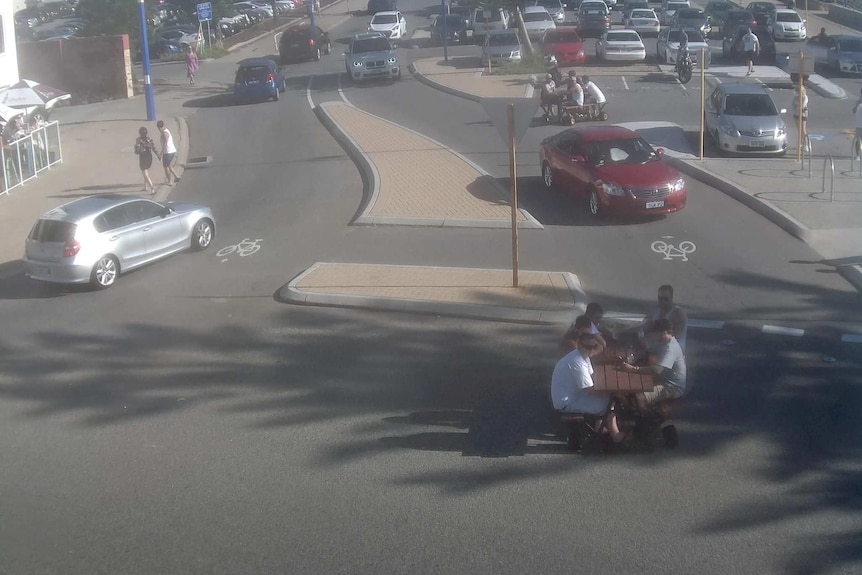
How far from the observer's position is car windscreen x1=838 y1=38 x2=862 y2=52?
119 feet

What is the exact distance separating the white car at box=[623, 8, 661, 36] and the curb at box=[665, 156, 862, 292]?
28.2 m

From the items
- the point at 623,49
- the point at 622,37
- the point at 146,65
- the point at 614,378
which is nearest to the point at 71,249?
the point at 614,378

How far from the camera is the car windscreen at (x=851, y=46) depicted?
36.3 metres

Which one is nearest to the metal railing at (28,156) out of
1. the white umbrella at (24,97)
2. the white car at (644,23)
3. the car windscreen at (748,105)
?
the white umbrella at (24,97)

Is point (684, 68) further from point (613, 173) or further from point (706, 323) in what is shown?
point (706, 323)

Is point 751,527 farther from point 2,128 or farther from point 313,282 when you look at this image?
point 2,128

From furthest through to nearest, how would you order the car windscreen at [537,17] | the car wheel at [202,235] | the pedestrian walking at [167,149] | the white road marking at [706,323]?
the car windscreen at [537,17], the pedestrian walking at [167,149], the car wheel at [202,235], the white road marking at [706,323]

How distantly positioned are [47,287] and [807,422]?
1226cm

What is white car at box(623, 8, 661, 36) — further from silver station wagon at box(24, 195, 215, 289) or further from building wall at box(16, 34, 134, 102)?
silver station wagon at box(24, 195, 215, 289)

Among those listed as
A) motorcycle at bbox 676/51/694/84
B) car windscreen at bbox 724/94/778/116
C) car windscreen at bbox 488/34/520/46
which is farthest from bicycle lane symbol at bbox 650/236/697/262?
car windscreen at bbox 488/34/520/46

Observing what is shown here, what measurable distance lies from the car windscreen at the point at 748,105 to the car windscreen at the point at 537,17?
27.4 m

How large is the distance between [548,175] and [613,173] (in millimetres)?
2760

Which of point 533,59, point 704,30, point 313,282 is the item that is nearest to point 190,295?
point 313,282

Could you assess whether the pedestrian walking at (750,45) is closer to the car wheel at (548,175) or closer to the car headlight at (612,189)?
the car wheel at (548,175)
